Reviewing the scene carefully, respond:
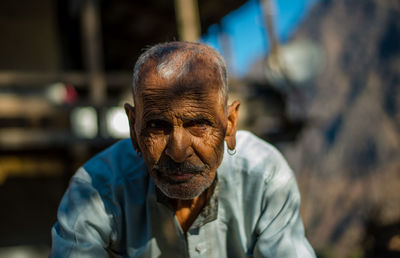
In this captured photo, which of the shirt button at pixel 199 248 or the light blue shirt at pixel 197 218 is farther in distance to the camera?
the shirt button at pixel 199 248

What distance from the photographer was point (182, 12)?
5.89 meters

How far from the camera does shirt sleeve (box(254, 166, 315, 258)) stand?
164cm

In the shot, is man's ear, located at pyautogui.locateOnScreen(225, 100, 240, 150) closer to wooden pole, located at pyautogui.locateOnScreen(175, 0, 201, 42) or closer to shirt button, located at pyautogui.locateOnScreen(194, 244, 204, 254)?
shirt button, located at pyautogui.locateOnScreen(194, 244, 204, 254)

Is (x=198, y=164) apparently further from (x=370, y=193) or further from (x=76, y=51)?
(x=370, y=193)

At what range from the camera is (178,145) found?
1453mm

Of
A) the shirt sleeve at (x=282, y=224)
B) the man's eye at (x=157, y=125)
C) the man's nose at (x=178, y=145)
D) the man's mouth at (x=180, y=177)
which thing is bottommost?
the shirt sleeve at (x=282, y=224)

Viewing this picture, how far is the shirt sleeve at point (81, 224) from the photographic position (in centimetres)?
159

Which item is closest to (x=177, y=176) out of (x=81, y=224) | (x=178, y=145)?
(x=178, y=145)

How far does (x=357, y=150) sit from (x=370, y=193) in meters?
3.94

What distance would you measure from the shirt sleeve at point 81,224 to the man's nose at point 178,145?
0.42 metres

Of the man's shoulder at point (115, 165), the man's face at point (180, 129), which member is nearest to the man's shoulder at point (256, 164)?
the man's face at point (180, 129)

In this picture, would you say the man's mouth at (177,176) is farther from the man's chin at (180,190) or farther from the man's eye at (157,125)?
the man's eye at (157,125)

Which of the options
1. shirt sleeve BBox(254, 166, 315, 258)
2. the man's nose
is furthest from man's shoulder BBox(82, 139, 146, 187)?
shirt sleeve BBox(254, 166, 315, 258)

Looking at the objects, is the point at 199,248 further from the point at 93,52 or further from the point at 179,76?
the point at 93,52
